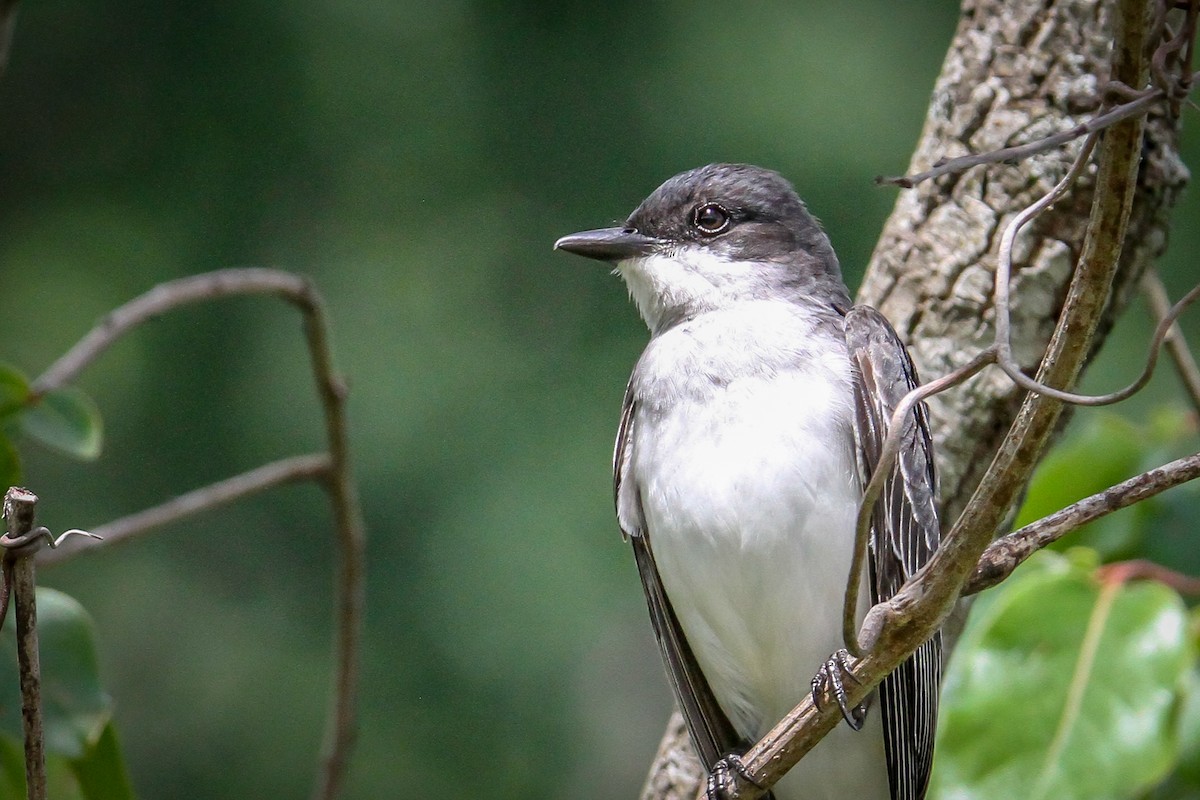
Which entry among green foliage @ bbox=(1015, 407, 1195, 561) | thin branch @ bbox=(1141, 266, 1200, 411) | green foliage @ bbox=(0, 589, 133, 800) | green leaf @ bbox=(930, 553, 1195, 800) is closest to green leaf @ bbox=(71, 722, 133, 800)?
green foliage @ bbox=(0, 589, 133, 800)

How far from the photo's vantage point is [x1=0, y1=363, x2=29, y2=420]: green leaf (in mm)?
3127

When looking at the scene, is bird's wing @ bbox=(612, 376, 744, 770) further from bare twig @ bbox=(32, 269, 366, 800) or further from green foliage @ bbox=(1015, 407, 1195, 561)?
green foliage @ bbox=(1015, 407, 1195, 561)

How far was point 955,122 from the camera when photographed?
3.55m

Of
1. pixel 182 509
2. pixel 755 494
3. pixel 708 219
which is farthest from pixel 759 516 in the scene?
pixel 182 509

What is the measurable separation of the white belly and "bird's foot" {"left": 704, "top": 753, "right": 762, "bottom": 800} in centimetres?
31

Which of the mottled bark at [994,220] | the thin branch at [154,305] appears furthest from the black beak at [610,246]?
the thin branch at [154,305]

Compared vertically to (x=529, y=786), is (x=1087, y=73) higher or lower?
higher

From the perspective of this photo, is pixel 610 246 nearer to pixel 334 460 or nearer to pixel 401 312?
pixel 334 460

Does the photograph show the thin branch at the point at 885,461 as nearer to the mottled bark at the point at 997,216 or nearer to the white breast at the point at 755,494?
the white breast at the point at 755,494

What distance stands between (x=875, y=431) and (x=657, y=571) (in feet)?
2.32

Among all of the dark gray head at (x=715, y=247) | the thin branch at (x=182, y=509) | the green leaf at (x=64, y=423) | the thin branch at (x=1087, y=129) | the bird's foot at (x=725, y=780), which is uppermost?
the thin branch at (x=1087, y=129)

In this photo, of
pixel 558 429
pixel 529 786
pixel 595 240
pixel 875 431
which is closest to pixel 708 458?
pixel 875 431

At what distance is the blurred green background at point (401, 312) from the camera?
26.3 feet

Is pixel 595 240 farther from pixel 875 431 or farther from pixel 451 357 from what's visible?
pixel 451 357
